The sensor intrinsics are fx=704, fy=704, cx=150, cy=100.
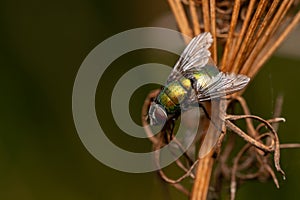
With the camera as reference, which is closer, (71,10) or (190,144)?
(190,144)

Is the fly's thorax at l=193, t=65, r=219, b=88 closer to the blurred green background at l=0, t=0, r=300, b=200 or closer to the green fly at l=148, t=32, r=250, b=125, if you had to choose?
the green fly at l=148, t=32, r=250, b=125

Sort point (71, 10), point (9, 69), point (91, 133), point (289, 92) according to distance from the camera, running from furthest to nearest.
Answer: point (71, 10), point (9, 69), point (289, 92), point (91, 133)

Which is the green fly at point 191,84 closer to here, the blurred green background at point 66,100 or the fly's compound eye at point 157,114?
the fly's compound eye at point 157,114

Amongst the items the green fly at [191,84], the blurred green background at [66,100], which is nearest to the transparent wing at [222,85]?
the green fly at [191,84]

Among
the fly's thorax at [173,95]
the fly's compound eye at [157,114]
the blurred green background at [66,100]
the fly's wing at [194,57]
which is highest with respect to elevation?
the fly's wing at [194,57]

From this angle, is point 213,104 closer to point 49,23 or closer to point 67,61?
point 67,61

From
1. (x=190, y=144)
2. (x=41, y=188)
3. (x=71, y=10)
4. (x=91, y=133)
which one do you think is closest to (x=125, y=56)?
(x=71, y=10)

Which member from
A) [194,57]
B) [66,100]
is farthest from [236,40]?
[66,100]

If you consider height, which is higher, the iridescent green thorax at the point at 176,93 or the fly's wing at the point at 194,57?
the fly's wing at the point at 194,57
